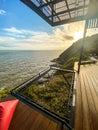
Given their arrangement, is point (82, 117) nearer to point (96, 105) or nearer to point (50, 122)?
point (96, 105)

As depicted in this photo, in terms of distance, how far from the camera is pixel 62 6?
17.4 ft

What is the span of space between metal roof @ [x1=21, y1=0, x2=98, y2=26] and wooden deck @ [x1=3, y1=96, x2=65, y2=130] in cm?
351

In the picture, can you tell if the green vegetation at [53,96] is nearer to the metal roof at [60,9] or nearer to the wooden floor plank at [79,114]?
the wooden floor plank at [79,114]

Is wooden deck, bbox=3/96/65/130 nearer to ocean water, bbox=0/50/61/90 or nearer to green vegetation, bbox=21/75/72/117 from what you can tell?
green vegetation, bbox=21/75/72/117

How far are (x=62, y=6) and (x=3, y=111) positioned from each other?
4368mm

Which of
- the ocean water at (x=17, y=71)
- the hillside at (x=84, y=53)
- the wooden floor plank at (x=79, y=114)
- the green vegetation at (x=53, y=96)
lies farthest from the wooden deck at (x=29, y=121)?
the ocean water at (x=17, y=71)

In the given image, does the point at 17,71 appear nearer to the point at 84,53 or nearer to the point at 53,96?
the point at 84,53

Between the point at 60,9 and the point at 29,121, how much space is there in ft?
14.7

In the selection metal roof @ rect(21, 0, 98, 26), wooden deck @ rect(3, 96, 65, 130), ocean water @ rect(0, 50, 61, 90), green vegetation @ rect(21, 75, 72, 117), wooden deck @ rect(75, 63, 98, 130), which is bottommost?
ocean water @ rect(0, 50, 61, 90)

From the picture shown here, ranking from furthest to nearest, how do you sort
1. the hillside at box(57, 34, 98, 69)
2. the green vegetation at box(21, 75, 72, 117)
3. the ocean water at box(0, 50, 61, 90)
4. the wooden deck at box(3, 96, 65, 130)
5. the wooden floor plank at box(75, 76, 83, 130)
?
the ocean water at box(0, 50, 61, 90), the hillside at box(57, 34, 98, 69), the green vegetation at box(21, 75, 72, 117), the wooden floor plank at box(75, 76, 83, 130), the wooden deck at box(3, 96, 65, 130)

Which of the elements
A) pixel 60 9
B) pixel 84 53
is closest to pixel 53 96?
pixel 60 9

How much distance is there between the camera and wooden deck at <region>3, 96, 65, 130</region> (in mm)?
2953

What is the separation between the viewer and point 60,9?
5578 mm

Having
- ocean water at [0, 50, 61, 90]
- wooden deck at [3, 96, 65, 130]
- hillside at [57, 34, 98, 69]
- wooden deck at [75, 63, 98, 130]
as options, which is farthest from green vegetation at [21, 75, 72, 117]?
ocean water at [0, 50, 61, 90]
